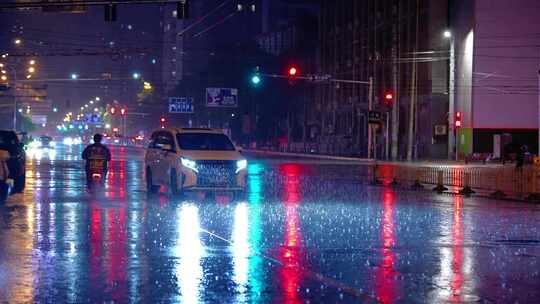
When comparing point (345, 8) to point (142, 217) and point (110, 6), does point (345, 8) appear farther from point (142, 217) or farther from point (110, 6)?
point (142, 217)

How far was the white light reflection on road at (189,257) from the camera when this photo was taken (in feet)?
33.7

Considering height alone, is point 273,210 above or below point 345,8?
below

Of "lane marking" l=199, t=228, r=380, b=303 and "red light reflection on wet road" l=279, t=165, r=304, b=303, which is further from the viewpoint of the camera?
"red light reflection on wet road" l=279, t=165, r=304, b=303

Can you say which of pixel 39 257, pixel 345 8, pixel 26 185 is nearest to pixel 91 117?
pixel 345 8

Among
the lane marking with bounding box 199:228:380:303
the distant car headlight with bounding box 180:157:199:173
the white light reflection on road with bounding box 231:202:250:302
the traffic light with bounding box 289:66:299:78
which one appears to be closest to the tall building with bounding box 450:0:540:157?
the traffic light with bounding box 289:66:299:78

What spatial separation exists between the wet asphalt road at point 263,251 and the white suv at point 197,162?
0.54 meters

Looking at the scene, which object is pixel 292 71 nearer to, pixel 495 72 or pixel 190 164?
pixel 190 164

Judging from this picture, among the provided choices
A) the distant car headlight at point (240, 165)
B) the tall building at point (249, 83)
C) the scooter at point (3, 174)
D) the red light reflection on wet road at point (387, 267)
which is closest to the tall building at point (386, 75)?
the tall building at point (249, 83)

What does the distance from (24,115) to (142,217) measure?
15004 centimetres

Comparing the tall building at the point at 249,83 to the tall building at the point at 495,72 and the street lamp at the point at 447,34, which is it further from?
the tall building at the point at 495,72

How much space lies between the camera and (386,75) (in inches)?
3359

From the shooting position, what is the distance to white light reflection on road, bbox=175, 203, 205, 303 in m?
10.3

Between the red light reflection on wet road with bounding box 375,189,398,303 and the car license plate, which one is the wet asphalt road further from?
the car license plate

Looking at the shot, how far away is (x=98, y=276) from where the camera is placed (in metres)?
11.2
